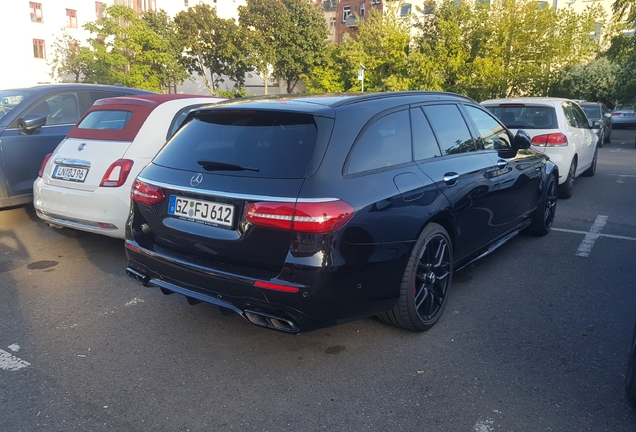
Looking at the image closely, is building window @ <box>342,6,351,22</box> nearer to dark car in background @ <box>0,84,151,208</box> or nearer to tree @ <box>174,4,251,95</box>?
tree @ <box>174,4,251,95</box>

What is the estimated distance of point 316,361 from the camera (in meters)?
3.46

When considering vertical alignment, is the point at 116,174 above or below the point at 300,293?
above

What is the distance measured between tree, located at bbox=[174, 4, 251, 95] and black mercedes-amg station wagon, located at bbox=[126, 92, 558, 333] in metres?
42.5

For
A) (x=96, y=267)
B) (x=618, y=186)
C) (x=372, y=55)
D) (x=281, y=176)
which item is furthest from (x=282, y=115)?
(x=372, y=55)

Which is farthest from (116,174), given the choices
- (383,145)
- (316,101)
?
(383,145)

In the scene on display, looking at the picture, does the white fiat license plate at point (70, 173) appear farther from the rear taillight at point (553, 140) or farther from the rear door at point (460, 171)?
the rear taillight at point (553, 140)

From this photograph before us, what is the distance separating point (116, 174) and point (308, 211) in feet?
9.37

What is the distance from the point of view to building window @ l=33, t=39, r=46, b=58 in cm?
4488

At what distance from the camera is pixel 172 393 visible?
3.05 metres

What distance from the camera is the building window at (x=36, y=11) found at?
44.5m

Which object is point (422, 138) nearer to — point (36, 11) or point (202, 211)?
point (202, 211)

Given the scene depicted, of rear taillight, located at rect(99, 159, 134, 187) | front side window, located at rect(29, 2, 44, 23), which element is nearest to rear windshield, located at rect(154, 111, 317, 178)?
rear taillight, located at rect(99, 159, 134, 187)

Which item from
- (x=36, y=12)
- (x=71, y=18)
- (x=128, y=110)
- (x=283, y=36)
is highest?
(x=36, y=12)

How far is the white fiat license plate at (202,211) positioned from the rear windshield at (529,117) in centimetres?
654
